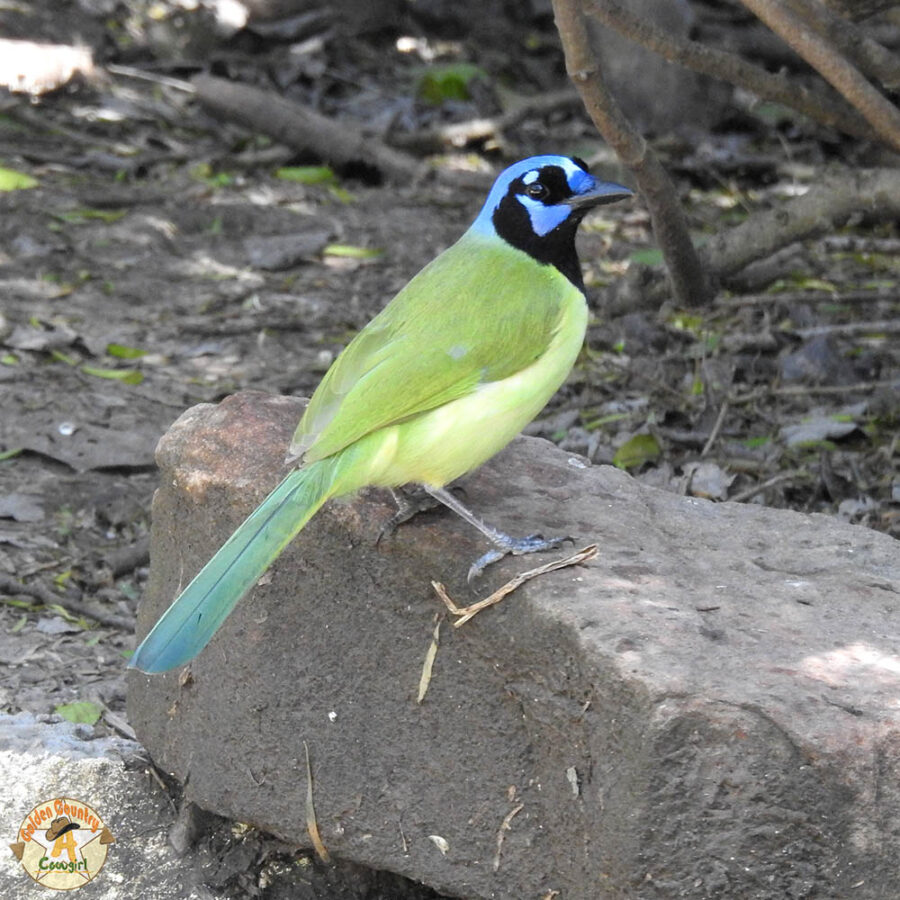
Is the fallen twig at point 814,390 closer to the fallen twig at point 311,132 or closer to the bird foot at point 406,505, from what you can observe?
the bird foot at point 406,505

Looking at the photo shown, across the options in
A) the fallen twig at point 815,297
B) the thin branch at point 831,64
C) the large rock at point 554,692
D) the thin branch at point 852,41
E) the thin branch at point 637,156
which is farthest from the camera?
the fallen twig at point 815,297

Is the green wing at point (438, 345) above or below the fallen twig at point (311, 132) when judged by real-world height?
above

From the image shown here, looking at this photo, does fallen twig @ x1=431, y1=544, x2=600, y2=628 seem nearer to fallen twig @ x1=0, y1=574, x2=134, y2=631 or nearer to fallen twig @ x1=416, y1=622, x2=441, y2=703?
fallen twig @ x1=416, y1=622, x2=441, y2=703

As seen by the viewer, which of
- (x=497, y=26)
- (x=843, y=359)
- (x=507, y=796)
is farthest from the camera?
(x=497, y=26)

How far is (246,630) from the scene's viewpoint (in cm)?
347

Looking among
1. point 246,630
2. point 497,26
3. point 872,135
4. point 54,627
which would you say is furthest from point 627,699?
point 497,26

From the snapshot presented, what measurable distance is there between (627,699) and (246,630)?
42.5 inches

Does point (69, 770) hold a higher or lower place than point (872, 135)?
lower

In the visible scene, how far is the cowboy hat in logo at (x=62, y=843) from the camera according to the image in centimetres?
358

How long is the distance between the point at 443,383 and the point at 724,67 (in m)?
2.13

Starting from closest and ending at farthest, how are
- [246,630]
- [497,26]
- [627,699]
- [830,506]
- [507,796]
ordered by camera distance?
1. [627,699]
2. [507,796]
3. [246,630]
4. [830,506]
5. [497,26]

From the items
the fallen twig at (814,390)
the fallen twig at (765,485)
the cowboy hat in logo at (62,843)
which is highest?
the cowboy hat in logo at (62,843)

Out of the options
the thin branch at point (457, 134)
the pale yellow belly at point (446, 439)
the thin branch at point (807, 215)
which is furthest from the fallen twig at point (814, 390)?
the thin branch at point (457, 134)

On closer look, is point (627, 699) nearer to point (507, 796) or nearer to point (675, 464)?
point (507, 796)
